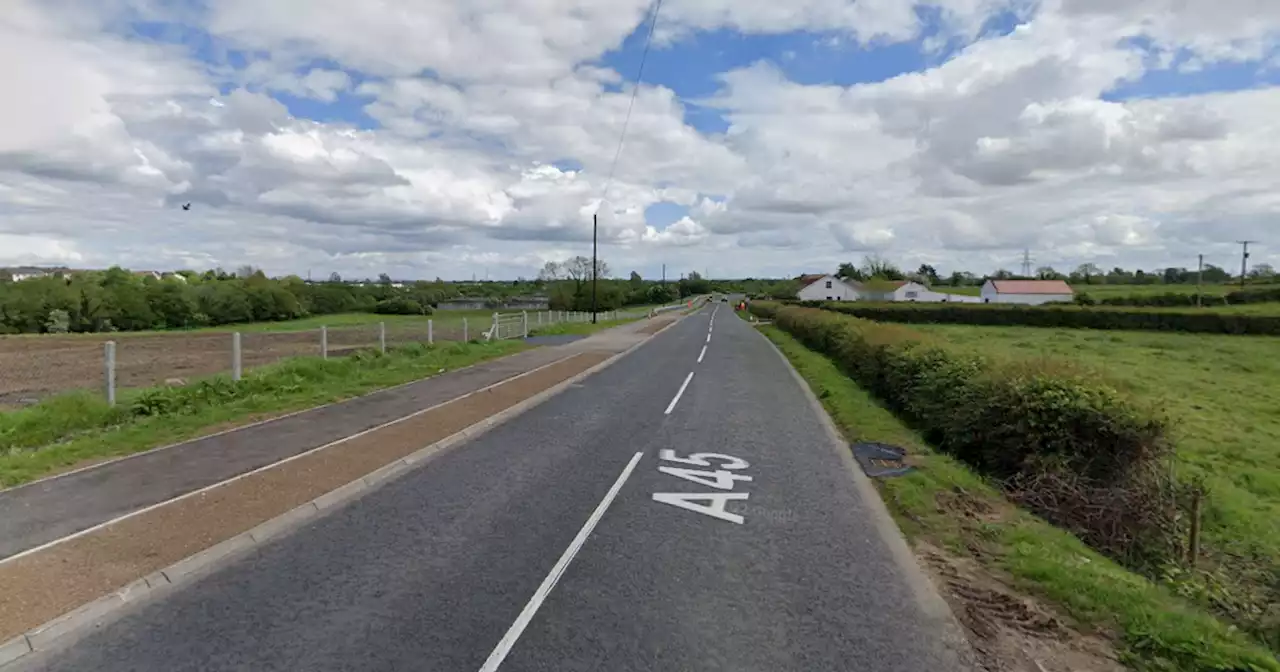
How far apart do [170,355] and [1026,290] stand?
328 feet

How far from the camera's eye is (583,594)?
508 cm

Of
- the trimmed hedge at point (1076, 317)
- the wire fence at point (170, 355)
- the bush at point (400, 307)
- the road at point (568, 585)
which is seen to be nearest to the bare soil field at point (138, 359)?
the wire fence at point (170, 355)

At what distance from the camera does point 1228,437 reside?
14031mm

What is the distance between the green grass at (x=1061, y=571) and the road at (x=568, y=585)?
663mm

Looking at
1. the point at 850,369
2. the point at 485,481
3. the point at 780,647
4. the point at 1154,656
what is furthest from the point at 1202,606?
the point at 850,369

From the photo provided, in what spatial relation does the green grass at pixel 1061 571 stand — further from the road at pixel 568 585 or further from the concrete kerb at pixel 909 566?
the road at pixel 568 585

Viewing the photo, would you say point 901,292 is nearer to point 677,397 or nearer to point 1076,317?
point 1076,317

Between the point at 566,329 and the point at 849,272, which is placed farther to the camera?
the point at 849,272

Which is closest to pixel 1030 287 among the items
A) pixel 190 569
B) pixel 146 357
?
pixel 146 357

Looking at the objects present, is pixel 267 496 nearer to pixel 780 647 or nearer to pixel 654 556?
pixel 654 556

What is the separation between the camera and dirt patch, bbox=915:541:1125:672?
13.9 feet

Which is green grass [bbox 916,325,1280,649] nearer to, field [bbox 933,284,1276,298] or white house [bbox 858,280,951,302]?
field [bbox 933,284,1276,298]

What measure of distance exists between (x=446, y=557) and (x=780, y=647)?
8.82 feet

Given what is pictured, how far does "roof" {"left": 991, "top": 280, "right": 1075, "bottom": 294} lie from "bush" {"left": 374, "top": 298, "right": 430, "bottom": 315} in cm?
7444
